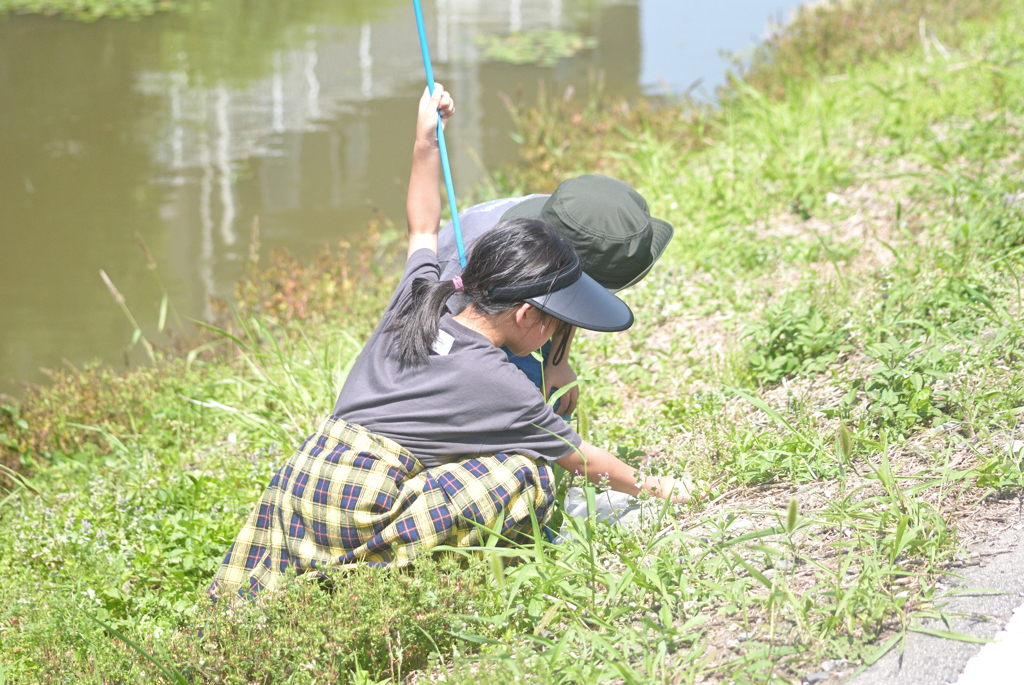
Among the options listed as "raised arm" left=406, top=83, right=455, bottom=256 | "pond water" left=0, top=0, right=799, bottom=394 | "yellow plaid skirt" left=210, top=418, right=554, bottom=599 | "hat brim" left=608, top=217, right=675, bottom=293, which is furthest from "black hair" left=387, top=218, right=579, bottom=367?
"pond water" left=0, top=0, right=799, bottom=394

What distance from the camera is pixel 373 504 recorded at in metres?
2.19

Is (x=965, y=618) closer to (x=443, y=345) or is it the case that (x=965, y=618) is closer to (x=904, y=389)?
(x=904, y=389)

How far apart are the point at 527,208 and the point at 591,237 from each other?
0.33m

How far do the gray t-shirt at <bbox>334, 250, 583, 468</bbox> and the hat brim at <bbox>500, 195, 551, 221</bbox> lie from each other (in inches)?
25.8

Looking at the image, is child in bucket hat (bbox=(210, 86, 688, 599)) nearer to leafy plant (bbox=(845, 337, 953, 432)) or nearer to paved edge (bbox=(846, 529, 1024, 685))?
paved edge (bbox=(846, 529, 1024, 685))

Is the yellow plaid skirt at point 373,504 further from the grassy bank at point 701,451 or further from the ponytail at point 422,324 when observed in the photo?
the ponytail at point 422,324

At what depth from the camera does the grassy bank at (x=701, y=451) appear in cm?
199

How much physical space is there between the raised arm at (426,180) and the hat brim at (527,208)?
0.89ft

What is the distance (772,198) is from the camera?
4.77 meters

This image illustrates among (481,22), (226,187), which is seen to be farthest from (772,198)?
(481,22)

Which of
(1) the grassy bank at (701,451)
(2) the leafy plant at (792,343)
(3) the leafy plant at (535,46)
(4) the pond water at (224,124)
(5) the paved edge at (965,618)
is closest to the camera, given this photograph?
(5) the paved edge at (965,618)

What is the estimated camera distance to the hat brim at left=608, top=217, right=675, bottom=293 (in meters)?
2.76

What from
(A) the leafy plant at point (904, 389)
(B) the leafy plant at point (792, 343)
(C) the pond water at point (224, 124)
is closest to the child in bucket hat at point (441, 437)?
(A) the leafy plant at point (904, 389)

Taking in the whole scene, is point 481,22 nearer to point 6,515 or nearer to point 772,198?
point 772,198
